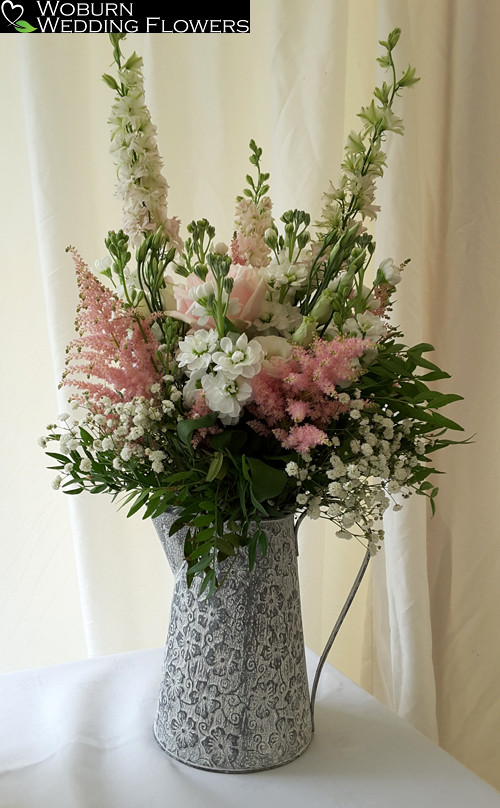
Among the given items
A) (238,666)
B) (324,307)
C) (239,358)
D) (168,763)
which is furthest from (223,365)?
(168,763)

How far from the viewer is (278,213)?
1240 millimetres

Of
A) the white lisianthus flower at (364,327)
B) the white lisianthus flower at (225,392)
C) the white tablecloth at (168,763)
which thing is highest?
the white lisianthus flower at (364,327)

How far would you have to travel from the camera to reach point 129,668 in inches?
38.9

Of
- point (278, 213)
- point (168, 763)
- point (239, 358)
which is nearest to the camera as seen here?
point (239, 358)

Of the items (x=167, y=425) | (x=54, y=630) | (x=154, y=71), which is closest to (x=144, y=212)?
(x=167, y=425)

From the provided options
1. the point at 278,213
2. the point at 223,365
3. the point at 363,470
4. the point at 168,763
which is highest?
the point at 278,213

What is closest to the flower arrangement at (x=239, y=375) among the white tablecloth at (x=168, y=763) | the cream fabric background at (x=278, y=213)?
the white tablecloth at (x=168, y=763)

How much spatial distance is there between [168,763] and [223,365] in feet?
1.37

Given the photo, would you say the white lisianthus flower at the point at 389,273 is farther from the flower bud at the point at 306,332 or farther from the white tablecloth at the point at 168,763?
the white tablecloth at the point at 168,763

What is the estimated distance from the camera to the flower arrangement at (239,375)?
0.66 metres

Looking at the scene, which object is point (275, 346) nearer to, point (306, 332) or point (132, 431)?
point (306, 332)

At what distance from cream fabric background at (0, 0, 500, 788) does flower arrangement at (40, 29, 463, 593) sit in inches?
18.9

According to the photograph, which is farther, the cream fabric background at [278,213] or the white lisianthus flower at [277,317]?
the cream fabric background at [278,213]

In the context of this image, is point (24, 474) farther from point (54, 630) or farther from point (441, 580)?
point (441, 580)
